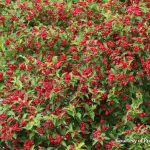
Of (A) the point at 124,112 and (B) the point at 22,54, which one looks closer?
(A) the point at 124,112

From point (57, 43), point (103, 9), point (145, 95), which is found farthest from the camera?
point (103, 9)

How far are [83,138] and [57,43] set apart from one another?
4.26ft

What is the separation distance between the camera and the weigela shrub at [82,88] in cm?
409

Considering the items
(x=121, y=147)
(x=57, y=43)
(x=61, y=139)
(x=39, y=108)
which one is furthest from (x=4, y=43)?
(x=121, y=147)

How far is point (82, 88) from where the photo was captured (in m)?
4.15

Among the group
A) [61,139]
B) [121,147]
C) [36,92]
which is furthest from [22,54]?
[121,147]

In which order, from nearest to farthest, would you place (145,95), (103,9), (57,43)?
(145,95) → (57,43) → (103,9)

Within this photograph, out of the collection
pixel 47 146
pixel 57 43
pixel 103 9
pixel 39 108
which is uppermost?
pixel 103 9

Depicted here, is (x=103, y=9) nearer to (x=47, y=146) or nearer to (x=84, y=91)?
(x=84, y=91)

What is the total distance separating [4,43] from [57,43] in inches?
29.0

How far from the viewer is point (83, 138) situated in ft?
13.9

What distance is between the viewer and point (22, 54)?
5020mm

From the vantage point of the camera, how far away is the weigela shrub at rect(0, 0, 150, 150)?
4090 millimetres

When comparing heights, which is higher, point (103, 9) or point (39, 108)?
point (103, 9)
